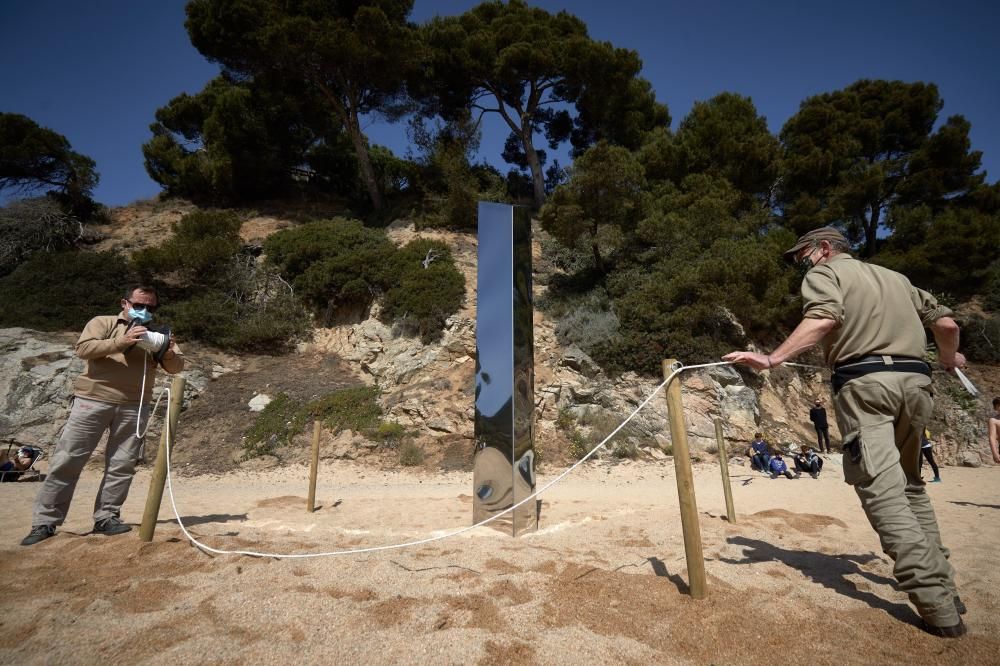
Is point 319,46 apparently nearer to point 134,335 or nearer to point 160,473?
point 134,335

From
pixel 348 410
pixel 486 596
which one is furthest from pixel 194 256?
pixel 486 596

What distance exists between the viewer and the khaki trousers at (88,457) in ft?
10.7

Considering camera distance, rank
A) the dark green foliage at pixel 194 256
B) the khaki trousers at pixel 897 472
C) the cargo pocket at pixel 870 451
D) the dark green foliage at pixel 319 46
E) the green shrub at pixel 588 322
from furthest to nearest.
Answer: the dark green foliage at pixel 319 46 < the dark green foliage at pixel 194 256 < the green shrub at pixel 588 322 < the cargo pocket at pixel 870 451 < the khaki trousers at pixel 897 472

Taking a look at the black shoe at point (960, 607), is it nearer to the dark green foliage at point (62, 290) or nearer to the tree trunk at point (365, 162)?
the dark green foliage at point (62, 290)

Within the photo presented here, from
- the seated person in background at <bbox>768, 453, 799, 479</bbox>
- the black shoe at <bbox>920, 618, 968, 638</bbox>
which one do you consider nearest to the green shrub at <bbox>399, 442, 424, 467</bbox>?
the seated person in background at <bbox>768, 453, 799, 479</bbox>

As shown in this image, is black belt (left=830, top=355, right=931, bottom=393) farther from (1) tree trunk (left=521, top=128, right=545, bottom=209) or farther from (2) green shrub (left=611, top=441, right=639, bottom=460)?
(1) tree trunk (left=521, top=128, right=545, bottom=209)

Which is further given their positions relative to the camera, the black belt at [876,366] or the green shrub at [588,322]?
the green shrub at [588,322]

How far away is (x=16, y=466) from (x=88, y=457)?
6.47 meters

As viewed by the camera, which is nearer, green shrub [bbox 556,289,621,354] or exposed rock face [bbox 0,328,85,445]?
exposed rock face [bbox 0,328,85,445]

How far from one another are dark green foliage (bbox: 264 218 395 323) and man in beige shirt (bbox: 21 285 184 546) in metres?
10.3

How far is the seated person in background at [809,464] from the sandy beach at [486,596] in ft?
12.0

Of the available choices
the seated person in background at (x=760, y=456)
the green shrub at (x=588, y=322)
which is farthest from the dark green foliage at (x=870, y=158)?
the seated person in background at (x=760, y=456)

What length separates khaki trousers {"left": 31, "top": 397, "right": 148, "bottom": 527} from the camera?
325cm

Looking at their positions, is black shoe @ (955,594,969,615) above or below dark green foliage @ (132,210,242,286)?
below
